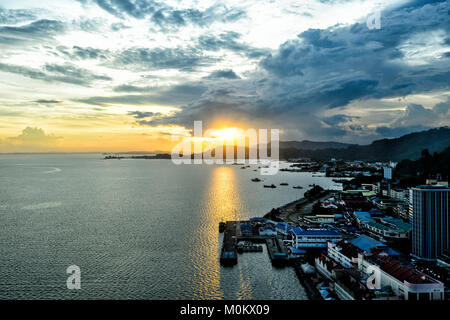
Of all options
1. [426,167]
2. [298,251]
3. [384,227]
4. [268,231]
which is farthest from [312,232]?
[426,167]

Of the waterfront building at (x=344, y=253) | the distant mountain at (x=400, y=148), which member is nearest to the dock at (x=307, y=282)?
the waterfront building at (x=344, y=253)

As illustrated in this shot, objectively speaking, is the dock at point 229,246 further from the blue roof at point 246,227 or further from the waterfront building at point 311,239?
the waterfront building at point 311,239

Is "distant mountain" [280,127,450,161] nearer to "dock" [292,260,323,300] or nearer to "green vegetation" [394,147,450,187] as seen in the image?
"green vegetation" [394,147,450,187]

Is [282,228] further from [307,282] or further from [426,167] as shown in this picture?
[426,167]
